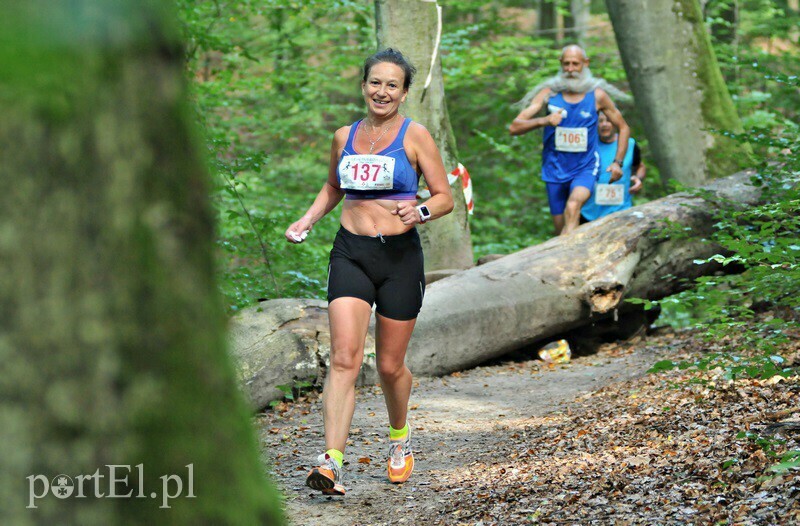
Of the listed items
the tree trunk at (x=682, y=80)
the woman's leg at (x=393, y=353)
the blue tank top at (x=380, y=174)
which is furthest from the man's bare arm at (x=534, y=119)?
the woman's leg at (x=393, y=353)

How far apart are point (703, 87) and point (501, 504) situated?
7431mm

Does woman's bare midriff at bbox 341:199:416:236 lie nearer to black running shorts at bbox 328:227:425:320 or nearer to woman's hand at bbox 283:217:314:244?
black running shorts at bbox 328:227:425:320

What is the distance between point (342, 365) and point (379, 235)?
722 mm

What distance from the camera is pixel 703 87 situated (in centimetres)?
1012

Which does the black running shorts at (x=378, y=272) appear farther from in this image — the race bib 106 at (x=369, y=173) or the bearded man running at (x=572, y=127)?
the bearded man running at (x=572, y=127)

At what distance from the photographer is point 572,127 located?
957cm

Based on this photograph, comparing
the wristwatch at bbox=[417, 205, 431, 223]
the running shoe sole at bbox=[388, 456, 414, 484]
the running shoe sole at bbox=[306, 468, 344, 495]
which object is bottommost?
the running shoe sole at bbox=[388, 456, 414, 484]

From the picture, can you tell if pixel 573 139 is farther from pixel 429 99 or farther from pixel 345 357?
pixel 345 357

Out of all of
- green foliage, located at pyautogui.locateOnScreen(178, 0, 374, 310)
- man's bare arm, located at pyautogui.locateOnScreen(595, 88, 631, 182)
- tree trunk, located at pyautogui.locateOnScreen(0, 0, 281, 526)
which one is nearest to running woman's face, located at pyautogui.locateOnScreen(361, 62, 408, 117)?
tree trunk, located at pyautogui.locateOnScreen(0, 0, 281, 526)

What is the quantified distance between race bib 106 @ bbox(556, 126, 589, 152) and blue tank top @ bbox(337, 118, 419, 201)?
16.7ft

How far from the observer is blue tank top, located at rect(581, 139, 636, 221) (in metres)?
9.66

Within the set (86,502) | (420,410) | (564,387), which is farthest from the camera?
(564,387)

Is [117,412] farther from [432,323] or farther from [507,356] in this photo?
[507,356]

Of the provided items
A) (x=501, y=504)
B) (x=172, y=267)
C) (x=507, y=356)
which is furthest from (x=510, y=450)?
(x=172, y=267)
